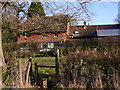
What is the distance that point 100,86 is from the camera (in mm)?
3736

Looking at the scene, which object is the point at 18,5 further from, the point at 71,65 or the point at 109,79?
the point at 109,79

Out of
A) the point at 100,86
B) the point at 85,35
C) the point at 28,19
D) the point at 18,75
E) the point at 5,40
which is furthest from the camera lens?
the point at 85,35

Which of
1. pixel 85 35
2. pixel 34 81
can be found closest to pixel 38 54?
pixel 34 81

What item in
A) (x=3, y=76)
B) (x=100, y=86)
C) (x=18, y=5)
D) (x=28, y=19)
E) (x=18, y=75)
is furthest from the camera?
(x=28, y=19)

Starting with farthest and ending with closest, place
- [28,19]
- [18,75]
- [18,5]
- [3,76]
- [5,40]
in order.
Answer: [5,40], [28,19], [18,5], [3,76], [18,75]

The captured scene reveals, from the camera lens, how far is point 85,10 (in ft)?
17.4

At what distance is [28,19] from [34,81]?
8.58 ft

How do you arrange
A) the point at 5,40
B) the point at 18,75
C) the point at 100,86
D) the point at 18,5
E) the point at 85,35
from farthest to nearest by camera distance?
the point at 85,35, the point at 5,40, the point at 18,5, the point at 18,75, the point at 100,86

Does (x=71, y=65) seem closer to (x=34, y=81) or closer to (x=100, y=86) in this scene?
(x=100, y=86)

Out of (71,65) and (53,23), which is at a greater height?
(53,23)

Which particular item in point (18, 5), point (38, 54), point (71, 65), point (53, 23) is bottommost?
point (38, 54)

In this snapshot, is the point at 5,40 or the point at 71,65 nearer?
the point at 71,65

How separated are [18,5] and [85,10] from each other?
8.37ft

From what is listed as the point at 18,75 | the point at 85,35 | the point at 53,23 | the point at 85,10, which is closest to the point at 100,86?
the point at 18,75
